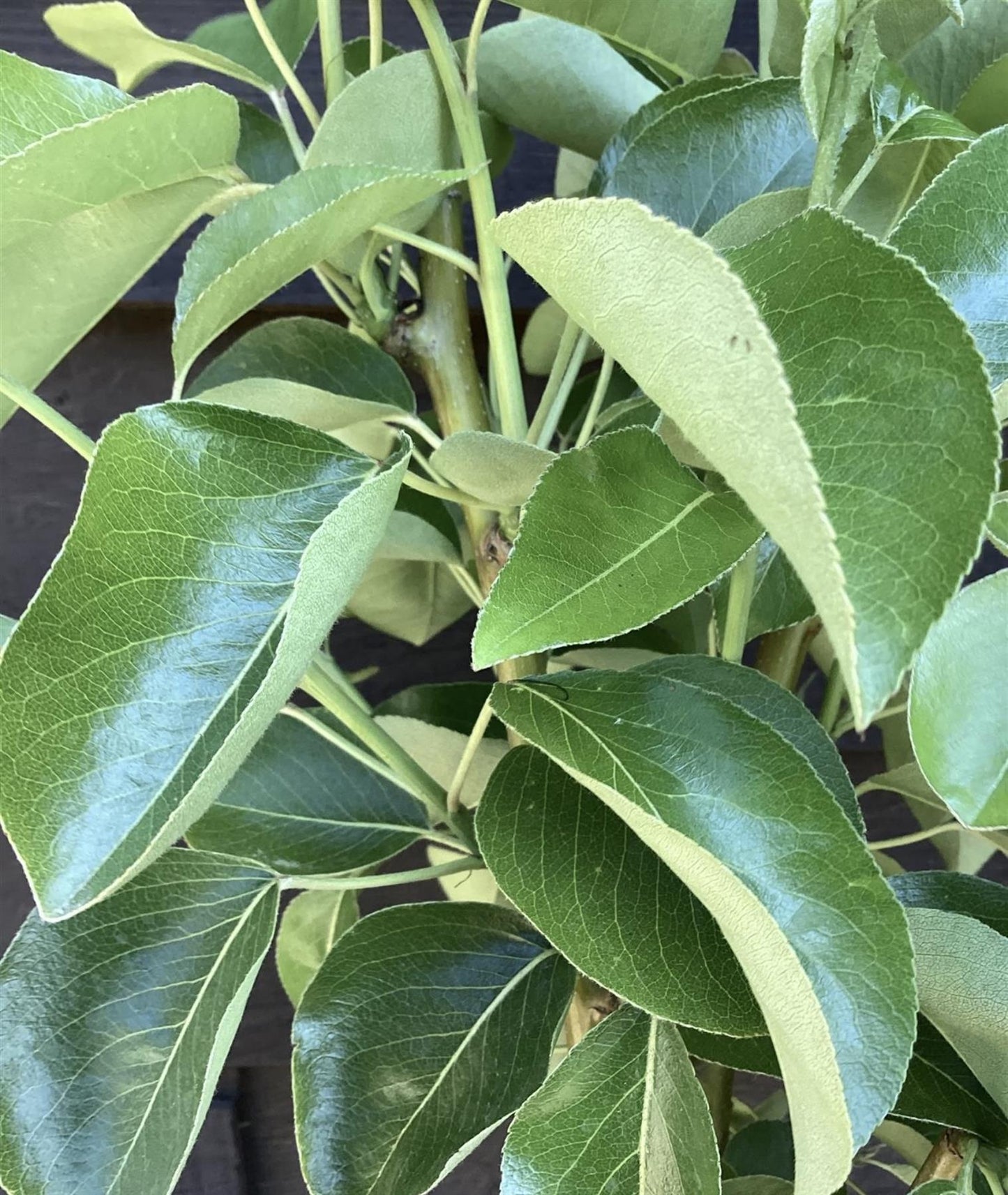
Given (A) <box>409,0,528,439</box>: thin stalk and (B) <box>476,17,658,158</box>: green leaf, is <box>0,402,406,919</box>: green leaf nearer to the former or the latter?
(A) <box>409,0,528,439</box>: thin stalk

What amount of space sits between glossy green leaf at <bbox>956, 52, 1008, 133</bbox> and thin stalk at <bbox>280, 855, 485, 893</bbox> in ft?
1.01

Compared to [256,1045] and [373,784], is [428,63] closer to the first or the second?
[373,784]

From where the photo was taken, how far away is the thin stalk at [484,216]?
0.31m

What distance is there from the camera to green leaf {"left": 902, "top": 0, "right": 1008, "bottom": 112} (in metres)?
0.34

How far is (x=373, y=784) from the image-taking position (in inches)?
15.9

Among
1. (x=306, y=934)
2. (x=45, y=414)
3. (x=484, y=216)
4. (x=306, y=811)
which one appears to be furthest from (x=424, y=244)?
(x=306, y=934)

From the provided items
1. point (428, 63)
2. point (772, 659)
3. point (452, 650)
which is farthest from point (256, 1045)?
point (428, 63)

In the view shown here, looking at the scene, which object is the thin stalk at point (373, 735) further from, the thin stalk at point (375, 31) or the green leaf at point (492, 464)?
the thin stalk at point (375, 31)

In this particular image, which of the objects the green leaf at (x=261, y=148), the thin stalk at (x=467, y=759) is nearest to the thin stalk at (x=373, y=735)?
the thin stalk at (x=467, y=759)

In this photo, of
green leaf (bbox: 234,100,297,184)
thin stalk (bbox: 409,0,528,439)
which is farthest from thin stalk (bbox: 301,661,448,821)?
green leaf (bbox: 234,100,297,184)

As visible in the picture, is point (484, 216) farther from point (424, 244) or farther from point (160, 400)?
point (160, 400)

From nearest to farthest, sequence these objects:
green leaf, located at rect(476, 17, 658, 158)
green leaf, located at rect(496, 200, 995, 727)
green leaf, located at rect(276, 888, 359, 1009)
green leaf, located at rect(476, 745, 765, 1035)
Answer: green leaf, located at rect(496, 200, 995, 727) < green leaf, located at rect(476, 745, 765, 1035) < green leaf, located at rect(476, 17, 658, 158) < green leaf, located at rect(276, 888, 359, 1009)

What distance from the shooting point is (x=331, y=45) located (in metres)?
0.35

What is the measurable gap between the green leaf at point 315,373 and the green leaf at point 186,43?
95 mm
